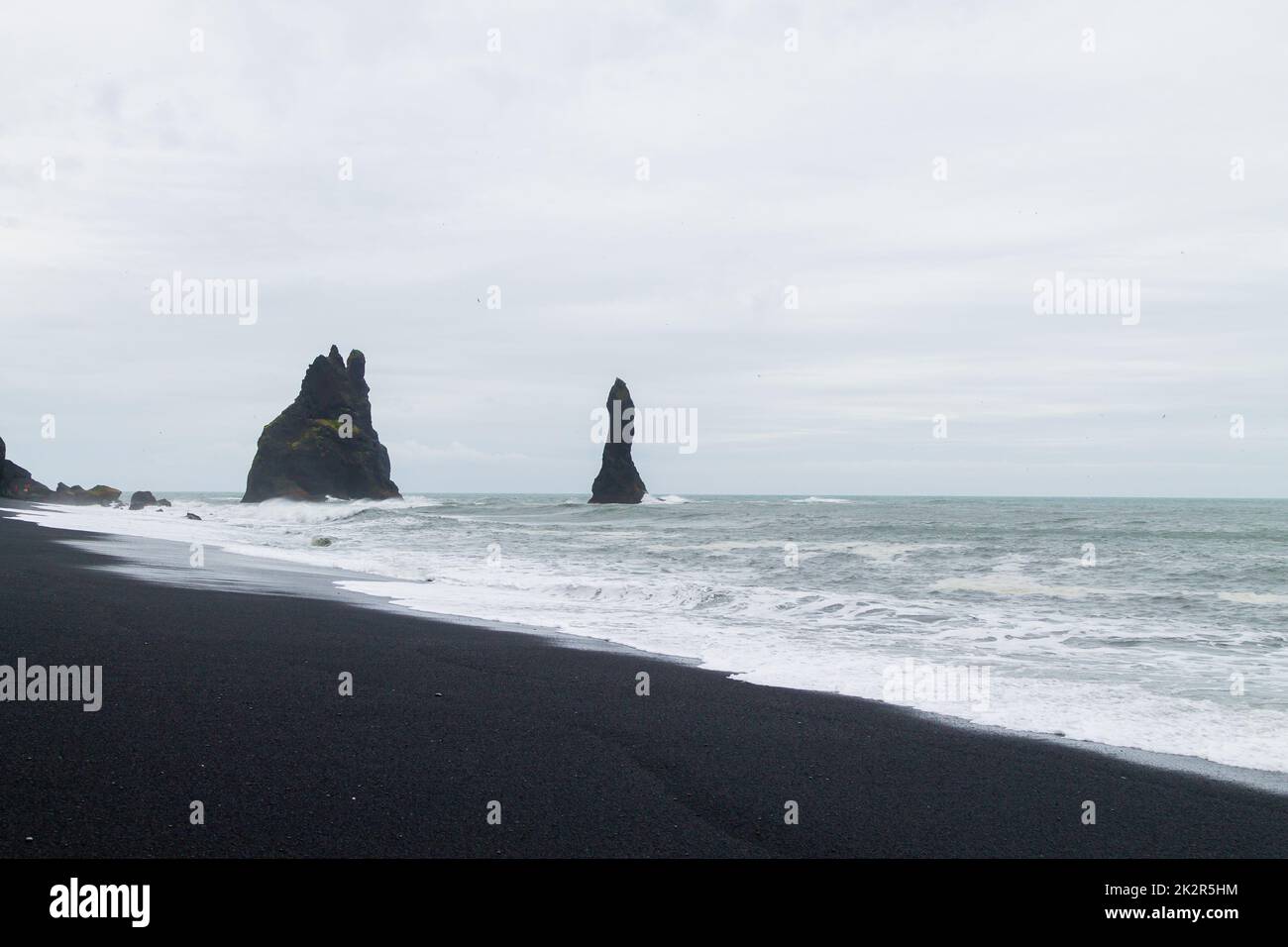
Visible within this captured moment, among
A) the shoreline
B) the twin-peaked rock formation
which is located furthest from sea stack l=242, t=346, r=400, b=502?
the shoreline

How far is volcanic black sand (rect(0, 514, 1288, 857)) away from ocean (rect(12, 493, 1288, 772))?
157 cm

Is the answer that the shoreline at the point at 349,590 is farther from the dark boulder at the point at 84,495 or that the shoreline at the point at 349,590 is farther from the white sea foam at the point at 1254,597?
the dark boulder at the point at 84,495

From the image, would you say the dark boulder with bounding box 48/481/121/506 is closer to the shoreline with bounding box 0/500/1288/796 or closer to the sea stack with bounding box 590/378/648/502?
the sea stack with bounding box 590/378/648/502

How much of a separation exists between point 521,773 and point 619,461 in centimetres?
9963

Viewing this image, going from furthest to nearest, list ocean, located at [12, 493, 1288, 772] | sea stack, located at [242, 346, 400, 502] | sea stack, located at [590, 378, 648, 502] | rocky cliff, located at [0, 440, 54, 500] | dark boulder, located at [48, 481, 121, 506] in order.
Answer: sea stack, located at [590, 378, 648, 502]
dark boulder, located at [48, 481, 121, 506]
sea stack, located at [242, 346, 400, 502]
rocky cliff, located at [0, 440, 54, 500]
ocean, located at [12, 493, 1288, 772]

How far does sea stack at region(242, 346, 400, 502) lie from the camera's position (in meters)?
92.9

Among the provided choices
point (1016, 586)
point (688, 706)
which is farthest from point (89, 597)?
point (1016, 586)

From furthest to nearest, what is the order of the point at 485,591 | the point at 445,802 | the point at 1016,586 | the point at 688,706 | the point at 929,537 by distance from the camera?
the point at 929,537 < the point at 1016,586 < the point at 485,591 < the point at 688,706 < the point at 445,802

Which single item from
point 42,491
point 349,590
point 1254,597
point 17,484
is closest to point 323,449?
point 17,484

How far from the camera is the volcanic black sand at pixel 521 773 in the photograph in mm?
5160

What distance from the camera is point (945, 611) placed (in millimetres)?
17219

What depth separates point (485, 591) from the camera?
1970 centimetres
